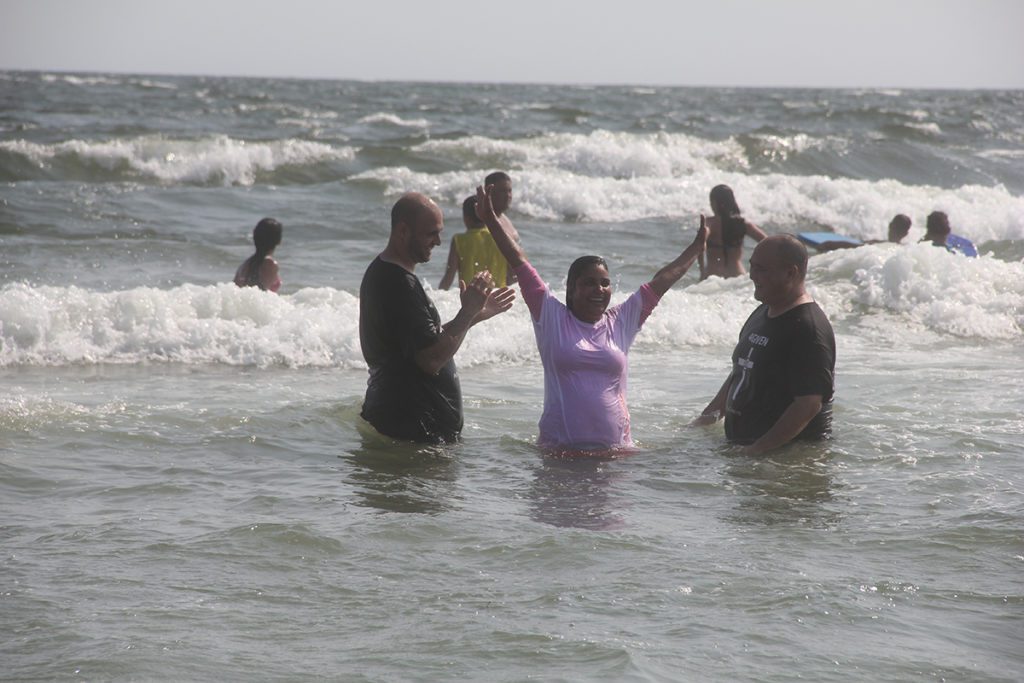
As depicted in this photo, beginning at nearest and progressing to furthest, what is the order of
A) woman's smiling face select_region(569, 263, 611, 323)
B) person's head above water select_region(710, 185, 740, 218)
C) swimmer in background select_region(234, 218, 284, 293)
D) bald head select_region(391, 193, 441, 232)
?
bald head select_region(391, 193, 441, 232) < woman's smiling face select_region(569, 263, 611, 323) < swimmer in background select_region(234, 218, 284, 293) < person's head above water select_region(710, 185, 740, 218)

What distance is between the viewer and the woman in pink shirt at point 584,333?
249 inches

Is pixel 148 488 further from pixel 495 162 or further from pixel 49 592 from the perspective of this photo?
pixel 495 162

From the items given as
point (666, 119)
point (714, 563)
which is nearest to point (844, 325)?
point (714, 563)

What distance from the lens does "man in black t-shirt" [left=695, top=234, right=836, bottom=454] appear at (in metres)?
6.21

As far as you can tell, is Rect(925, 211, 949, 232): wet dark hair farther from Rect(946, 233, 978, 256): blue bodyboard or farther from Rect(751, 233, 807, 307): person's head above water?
Rect(751, 233, 807, 307): person's head above water

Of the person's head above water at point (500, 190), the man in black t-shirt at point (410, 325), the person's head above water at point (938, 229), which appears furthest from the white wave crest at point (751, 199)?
the man in black t-shirt at point (410, 325)

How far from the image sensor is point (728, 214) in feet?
42.2

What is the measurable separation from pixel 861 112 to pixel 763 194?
28949 millimetres

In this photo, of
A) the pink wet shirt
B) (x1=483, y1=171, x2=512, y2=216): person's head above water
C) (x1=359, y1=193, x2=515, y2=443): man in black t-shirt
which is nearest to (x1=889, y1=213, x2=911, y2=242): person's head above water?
(x1=483, y1=171, x2=512, y2=216): person's head above water

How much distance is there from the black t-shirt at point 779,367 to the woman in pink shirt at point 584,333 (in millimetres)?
536

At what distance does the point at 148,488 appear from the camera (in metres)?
6.46

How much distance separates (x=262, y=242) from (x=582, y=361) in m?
6.02

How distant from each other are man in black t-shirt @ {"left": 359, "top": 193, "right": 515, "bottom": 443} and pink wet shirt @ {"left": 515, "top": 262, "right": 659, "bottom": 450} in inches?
8.9

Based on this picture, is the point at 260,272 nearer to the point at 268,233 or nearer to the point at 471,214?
the point at 268,233
